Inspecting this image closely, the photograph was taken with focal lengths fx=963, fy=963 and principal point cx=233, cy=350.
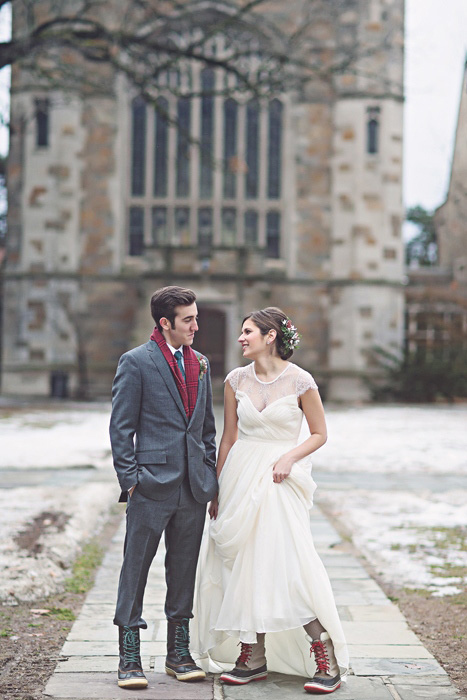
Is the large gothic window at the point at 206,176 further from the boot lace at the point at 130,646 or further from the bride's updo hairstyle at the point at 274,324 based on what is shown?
the boot lace at the point at 130,646

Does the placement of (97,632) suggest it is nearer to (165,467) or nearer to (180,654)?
(180,654)

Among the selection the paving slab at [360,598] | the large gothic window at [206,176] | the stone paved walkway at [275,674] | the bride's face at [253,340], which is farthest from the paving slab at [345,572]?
the large gothic window at [206,176]

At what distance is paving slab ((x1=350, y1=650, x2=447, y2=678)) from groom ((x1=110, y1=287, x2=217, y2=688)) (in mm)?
693

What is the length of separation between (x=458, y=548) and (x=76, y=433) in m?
8.11

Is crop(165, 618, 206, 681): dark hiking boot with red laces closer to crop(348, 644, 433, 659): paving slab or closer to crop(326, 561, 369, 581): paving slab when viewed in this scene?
crop(348, 644, 433, 659): paving slab

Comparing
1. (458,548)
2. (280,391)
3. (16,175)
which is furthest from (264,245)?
(280,391)

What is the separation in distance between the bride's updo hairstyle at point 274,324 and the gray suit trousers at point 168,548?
0.68 meters

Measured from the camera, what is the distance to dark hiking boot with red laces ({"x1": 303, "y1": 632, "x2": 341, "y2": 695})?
3629 millimetres

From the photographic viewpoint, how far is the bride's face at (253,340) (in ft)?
13.0

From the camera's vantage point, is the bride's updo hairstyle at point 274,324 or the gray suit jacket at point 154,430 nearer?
the gray suit jacket at point 154,430

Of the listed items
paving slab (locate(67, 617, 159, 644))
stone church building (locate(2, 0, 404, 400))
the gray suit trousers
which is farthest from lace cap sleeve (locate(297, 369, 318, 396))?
stone church building (locate(2, 0, 404, 400))

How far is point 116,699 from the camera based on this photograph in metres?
3.49

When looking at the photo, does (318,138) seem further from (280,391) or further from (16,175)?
(280,391)

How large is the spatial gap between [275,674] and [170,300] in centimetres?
158
